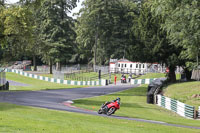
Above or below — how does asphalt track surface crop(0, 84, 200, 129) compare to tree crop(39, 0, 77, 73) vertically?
below

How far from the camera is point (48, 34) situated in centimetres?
7544

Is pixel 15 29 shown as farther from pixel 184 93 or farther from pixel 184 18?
pixel 184 93

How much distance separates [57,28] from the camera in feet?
244

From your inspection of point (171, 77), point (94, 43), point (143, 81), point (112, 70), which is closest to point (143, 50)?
point (171, 77)

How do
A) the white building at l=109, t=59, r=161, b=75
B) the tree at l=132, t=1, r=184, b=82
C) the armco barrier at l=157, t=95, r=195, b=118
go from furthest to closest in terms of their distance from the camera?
the white building at l=109, t=59, r=161, b=75 → the tree at l=132, t=1, r=184, b=82 → the armco barrier at l=157, t=95, r=195, b=118

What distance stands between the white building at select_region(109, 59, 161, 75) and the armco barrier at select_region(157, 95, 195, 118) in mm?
36802

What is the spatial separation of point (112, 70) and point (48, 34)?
56.7ft

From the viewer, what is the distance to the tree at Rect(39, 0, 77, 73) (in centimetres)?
7425

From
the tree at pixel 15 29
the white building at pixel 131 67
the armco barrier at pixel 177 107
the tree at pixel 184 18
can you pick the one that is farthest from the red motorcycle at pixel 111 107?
the white building at pixel 131 67

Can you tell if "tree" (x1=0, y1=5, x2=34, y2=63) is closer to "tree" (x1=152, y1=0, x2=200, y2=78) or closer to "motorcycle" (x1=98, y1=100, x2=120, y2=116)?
"tree" (x1=152, y1=0, x2=200, y2=78)

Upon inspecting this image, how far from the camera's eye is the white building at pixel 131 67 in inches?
2680

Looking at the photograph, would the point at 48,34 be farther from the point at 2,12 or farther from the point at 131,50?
the point at 2,12

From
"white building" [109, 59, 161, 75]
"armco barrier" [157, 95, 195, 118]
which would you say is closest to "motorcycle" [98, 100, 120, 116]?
"armco barrier" [157, 95, 195, 118]

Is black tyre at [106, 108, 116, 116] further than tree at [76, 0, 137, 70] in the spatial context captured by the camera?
No
